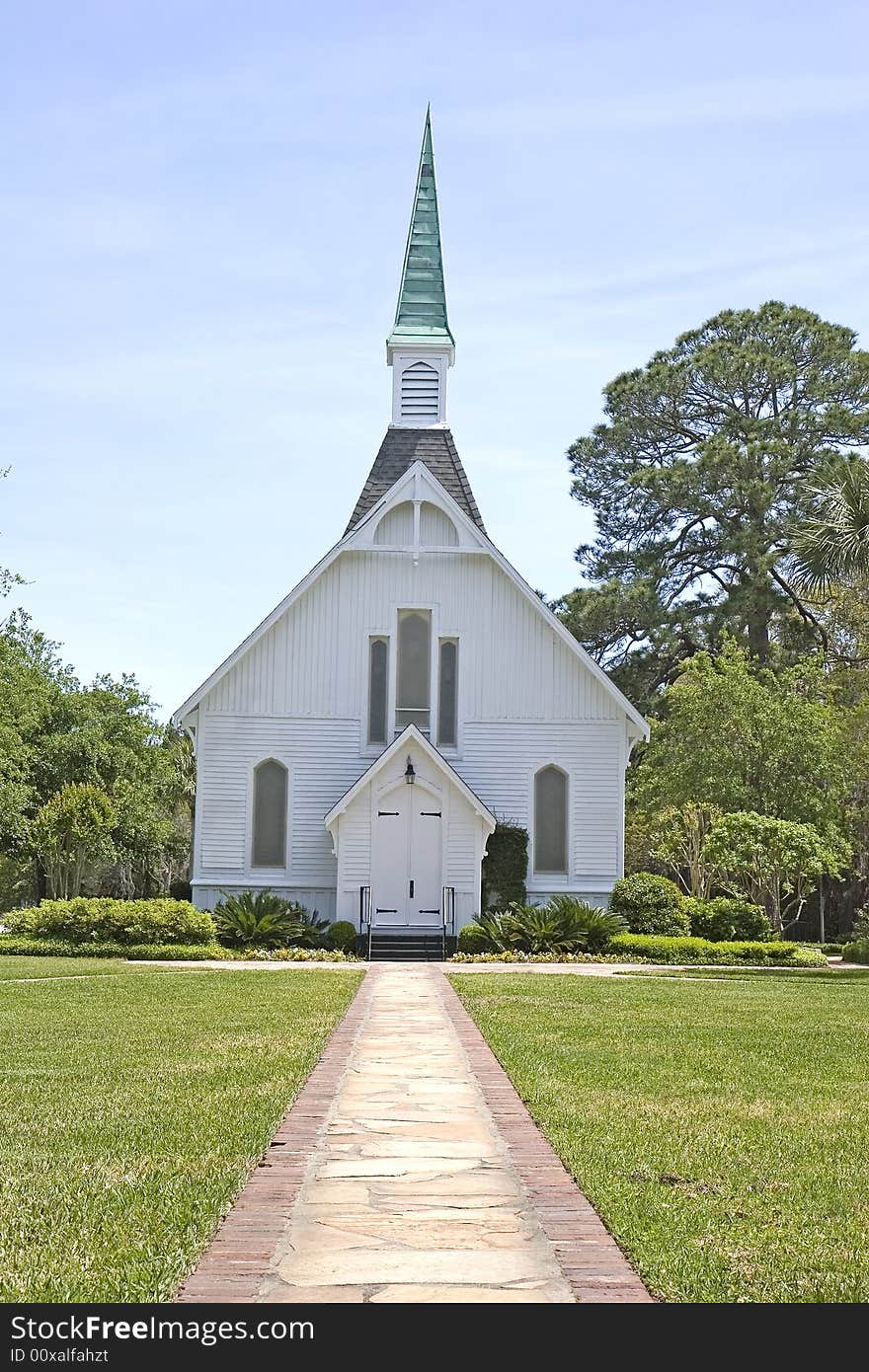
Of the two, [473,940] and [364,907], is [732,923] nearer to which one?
[473,940]

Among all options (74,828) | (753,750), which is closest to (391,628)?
(753,750)

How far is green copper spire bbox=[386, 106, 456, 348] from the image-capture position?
33.8 m

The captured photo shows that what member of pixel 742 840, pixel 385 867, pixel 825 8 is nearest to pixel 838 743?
pixel 742 840

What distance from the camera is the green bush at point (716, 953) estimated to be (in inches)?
1039

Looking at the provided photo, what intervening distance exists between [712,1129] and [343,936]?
20.2 meters

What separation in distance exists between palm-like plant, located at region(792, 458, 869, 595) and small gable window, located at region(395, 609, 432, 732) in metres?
9.47

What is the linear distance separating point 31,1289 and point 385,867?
2417 centimetres

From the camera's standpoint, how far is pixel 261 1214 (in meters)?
5.77

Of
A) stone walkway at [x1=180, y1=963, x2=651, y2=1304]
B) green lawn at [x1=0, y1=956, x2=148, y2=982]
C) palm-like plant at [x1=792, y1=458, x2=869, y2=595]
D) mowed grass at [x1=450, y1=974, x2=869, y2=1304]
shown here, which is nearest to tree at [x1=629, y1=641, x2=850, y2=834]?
palm-like plant at [x1=792, y1=458, x2=869, y2=595]

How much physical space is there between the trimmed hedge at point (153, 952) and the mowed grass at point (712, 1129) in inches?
402

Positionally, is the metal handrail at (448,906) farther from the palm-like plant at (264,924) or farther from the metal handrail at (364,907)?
the palm-like plant at (264,924)

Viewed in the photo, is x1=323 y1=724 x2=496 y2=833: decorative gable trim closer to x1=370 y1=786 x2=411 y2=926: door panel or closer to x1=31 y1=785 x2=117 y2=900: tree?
x1=370 y1=786 x2=411 y2=926: door panel

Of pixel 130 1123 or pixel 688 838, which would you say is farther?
pixel 688 838
